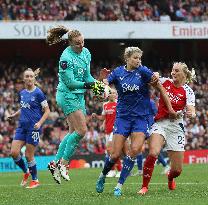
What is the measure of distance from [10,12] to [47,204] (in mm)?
A: 25242

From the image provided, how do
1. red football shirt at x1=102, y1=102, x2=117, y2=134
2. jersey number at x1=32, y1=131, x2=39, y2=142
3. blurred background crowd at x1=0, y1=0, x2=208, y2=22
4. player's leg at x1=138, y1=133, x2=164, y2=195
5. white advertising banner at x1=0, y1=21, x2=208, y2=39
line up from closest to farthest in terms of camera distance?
player's leg at x1=138, y1=133, x2=164, y2=195
jersey number at x1=32, y1=131, x2=39, y2=142
red football shirt at x1=102, y1=102, x2=117, y2=134
white advertising banner at x1=0, y1=21, x2=208, y2=39
blurred background crowd at x1=0, y1=0, x2=208, y2=22

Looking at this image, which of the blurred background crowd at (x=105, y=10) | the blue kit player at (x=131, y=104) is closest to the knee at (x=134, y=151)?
the blue kit player at (x=131, y=104)

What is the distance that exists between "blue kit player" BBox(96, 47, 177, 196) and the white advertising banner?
22.8m

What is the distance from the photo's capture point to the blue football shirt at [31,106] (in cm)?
1581

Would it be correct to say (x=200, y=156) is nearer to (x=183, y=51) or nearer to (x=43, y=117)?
(x=183, y=51)

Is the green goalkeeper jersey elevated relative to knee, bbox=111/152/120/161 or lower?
elevated

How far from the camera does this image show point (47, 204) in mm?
10375

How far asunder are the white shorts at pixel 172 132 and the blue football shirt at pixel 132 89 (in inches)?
25.5

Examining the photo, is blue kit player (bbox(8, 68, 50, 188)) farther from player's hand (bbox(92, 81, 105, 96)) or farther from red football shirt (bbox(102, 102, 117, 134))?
red football shirt (bbox(102, 102, 117, 134))

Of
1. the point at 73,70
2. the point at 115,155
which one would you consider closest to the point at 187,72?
the point at 73,70

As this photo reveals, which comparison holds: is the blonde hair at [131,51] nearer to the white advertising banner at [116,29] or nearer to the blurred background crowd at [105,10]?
the white advertising banner at [116,29]

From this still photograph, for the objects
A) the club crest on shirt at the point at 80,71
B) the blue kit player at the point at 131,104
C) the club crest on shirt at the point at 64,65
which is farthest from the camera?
the club crest on shirt at the point at 80,71

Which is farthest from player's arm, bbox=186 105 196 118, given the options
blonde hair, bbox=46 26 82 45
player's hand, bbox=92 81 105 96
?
blonde hair, bbox=46 26 82 45

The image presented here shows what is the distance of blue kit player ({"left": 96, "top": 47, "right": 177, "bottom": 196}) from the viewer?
12.0 meters
